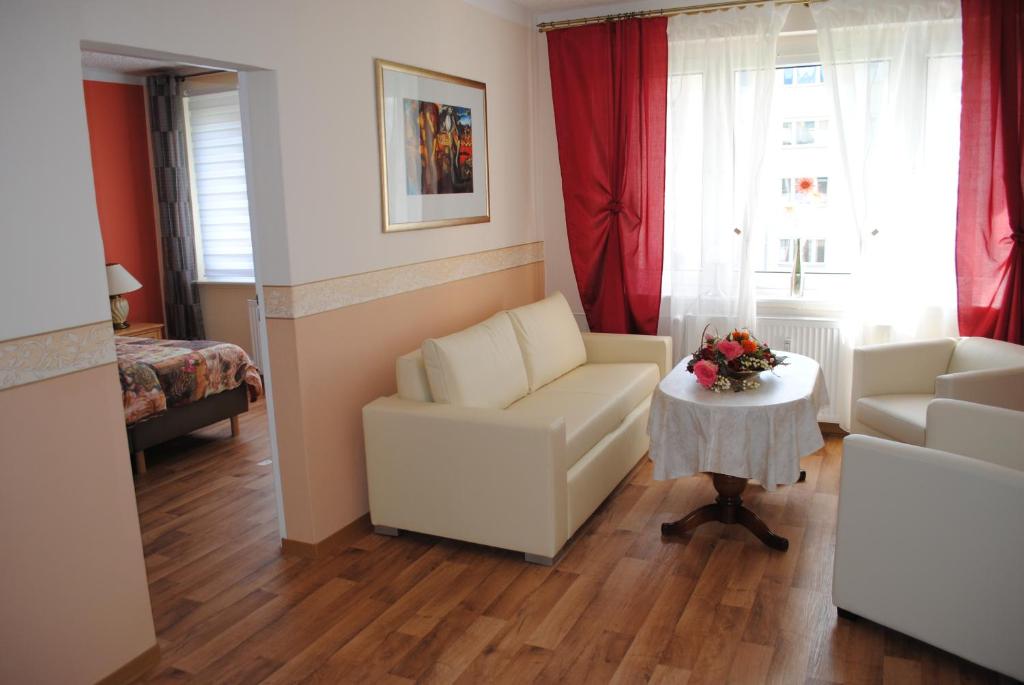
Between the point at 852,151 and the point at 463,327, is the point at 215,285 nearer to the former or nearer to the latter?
the point at 463,327

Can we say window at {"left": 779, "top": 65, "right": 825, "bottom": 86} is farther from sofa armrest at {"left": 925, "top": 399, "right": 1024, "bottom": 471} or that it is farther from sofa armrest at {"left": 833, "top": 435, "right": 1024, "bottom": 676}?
sofa armrest at {"left": 833, "top": 435, "right": 1024, "bottom": 676}

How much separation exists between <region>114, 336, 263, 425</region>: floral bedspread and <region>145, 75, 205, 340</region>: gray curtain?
48.5 inches

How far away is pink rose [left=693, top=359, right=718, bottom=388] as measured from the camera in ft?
11.5

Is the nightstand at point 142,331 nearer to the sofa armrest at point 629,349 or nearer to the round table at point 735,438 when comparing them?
the sofa armrest at point 629,349

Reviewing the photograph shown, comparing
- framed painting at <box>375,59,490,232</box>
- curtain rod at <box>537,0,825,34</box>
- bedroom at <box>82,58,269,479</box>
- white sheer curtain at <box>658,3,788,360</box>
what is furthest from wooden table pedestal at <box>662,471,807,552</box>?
bedroom at <box>82,58,269,479</box>

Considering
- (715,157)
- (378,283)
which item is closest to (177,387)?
(378,283)

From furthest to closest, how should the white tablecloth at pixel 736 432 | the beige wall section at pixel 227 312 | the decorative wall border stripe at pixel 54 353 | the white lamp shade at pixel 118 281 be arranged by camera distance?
the beige wall section at pixel 227 312, the white lamp shade at pixel 118 281, the white tablecloth at pixel 736 432, the decorative wall border stripe at pixel 54 353

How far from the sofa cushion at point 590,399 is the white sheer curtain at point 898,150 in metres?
1.33

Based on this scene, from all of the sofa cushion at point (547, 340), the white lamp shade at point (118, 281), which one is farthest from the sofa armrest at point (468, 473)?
the white lamp shade at point (118, 281)

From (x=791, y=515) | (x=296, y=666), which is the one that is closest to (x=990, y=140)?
(x=791, y=515)

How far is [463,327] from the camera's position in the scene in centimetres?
470

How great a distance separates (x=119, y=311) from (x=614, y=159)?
383 centimetres

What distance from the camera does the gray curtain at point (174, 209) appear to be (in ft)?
21.3

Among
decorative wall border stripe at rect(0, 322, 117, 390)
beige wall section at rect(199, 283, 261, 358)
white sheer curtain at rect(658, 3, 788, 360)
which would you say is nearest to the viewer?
decorative wall border stripe at rect(0, 322, 117, 390)
